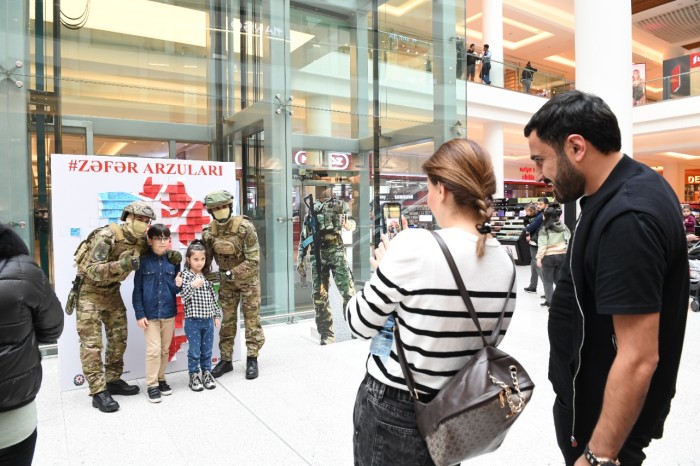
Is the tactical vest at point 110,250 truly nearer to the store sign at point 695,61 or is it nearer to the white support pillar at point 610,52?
the white support pillar at point 610,52

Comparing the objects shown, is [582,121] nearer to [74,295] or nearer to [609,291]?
[609,291]

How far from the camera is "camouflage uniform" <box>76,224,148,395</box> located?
3.57 metres

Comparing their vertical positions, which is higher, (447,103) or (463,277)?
(447,103)

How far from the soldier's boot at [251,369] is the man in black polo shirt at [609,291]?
3318 mm

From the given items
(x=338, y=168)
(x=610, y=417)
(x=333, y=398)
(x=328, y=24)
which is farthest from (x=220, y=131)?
(x=610, y=417)

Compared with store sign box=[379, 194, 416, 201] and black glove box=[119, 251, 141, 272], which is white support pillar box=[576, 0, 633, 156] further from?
black glove box=[119, 251, 141, 272]

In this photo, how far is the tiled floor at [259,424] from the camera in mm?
2850

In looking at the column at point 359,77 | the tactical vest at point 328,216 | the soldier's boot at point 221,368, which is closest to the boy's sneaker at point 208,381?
the soldier's boot at point 221,368

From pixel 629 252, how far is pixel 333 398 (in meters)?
3.09

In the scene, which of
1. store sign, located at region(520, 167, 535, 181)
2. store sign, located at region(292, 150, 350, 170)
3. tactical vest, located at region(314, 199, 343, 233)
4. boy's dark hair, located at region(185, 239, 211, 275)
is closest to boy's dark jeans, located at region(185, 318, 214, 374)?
boy's dark hair, located at region(185, 239, 211, 275)

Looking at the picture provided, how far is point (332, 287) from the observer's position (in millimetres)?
5535

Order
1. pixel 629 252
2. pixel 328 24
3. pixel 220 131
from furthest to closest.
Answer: pixel 328 24 < pixel 220 131 < pixel 629 252

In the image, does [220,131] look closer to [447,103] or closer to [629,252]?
[447,103]

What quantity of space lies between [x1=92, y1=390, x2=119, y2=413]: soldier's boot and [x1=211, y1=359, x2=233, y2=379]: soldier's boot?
2.96ft
